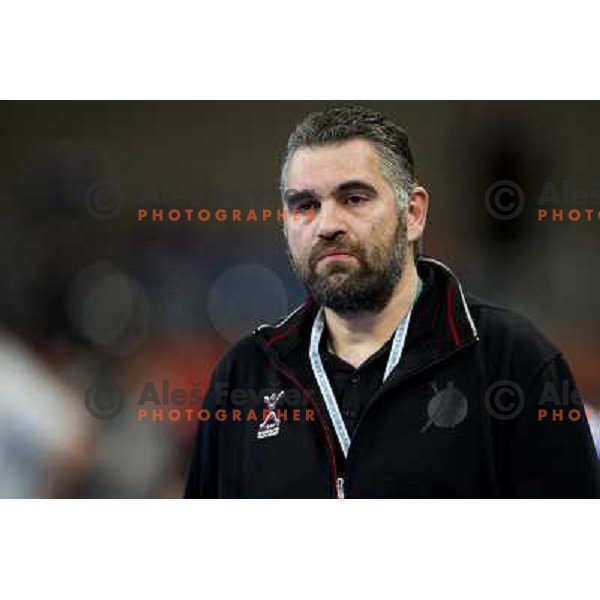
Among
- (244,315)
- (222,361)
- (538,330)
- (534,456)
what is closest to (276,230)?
(244,315)

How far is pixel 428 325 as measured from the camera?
2.16m

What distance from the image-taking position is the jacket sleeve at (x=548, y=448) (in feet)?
6.99

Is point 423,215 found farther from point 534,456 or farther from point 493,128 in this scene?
point 534,456

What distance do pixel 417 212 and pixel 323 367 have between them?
495 millimetres

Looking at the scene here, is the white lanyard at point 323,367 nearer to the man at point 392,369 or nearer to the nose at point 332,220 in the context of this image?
the man at point 392,369

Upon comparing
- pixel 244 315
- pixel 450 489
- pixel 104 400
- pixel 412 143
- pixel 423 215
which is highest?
pixel 412 143

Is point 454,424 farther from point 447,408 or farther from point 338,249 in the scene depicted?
point 338,249

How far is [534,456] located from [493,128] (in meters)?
0.91

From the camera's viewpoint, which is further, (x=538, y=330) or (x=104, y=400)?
(x=104, y=400)

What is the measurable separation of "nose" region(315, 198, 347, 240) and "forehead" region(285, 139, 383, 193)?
42 mm

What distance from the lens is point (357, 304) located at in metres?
2.20

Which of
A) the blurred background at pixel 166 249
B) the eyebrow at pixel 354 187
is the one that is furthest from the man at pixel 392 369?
the blurred background at pixel 166 249

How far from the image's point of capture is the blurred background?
232 cm

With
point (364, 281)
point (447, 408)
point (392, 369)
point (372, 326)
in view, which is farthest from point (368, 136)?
point (447, 408)
